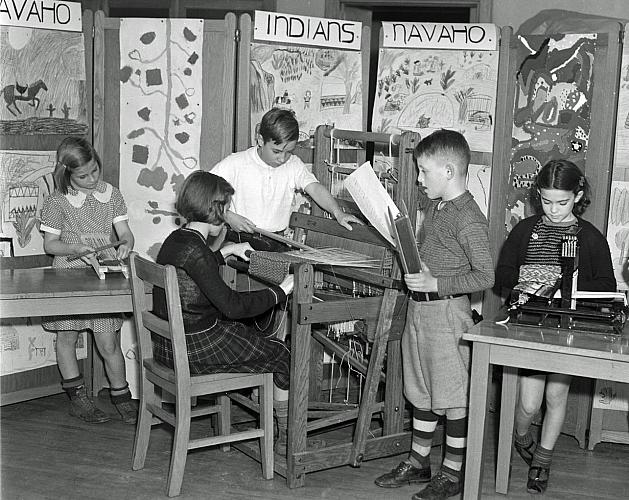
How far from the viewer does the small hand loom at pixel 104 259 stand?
3727 mm

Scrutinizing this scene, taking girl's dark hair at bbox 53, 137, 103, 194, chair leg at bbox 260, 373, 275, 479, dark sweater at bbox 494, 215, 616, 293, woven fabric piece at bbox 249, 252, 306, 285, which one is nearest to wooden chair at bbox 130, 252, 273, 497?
chair leg at bbox 260, 373, 275, 479

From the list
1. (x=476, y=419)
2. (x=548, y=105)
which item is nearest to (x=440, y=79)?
(x=548, y=105)

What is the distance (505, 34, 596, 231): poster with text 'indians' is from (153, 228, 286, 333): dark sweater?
1375 mm

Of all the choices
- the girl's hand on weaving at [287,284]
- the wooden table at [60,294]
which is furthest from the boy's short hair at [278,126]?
the wooden table at [60,294]

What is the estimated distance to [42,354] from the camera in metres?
4.27

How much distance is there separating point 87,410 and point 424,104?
6.68 ft

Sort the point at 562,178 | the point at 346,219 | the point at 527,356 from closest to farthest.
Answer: the point at 527,356 → the point at 562,178 → the point at 346,219

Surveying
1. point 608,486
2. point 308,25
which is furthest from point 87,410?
point 608,486

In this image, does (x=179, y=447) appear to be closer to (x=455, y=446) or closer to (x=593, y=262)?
(x=455, y=446)

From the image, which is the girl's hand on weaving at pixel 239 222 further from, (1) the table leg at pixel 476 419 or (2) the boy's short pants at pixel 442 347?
(1) the table leg at pixel 476 419

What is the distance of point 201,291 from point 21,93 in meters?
1.46

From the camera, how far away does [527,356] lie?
2818 mm

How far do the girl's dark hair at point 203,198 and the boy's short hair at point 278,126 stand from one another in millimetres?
544

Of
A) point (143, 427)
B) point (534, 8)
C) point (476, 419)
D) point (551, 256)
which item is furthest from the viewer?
point (534, 8)
